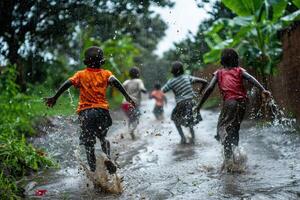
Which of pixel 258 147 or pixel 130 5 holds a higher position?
pixel 130 5

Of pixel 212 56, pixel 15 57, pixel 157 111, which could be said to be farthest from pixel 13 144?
pixel 157 111

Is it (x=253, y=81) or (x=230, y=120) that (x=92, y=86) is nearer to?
(x=230, y=120)

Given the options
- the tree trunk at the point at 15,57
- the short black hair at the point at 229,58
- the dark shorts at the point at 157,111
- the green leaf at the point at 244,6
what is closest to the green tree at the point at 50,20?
the tree trunk at the point at 15,57

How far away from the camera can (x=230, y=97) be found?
608cm

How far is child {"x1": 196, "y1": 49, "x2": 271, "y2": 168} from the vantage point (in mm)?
6059

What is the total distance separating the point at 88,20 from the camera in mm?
12969

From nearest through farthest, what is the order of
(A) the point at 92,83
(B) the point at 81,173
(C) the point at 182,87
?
(A) the point at 92,83
(B) the point at 81,173
(C) the point at 182,87

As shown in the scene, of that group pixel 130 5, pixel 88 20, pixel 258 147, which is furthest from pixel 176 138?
pixel 88 20

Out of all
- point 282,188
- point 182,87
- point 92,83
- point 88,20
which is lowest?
point 282,188

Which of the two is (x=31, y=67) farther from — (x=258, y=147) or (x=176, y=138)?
(x=258, y=147)

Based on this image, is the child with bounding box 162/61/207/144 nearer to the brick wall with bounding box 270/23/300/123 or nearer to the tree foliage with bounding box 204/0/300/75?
the brick wall with bounding box 270/23/300/123

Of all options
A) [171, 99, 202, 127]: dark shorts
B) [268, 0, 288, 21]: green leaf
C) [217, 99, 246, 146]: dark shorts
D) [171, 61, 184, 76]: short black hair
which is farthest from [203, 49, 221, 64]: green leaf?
[217, 99, 246, 146]: dark shorts

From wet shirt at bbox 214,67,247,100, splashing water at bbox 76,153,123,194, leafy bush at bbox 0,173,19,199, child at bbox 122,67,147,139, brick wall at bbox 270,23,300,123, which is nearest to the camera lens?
leafy bush at bbox 0,173,19,199

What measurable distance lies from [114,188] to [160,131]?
21.6 feet
